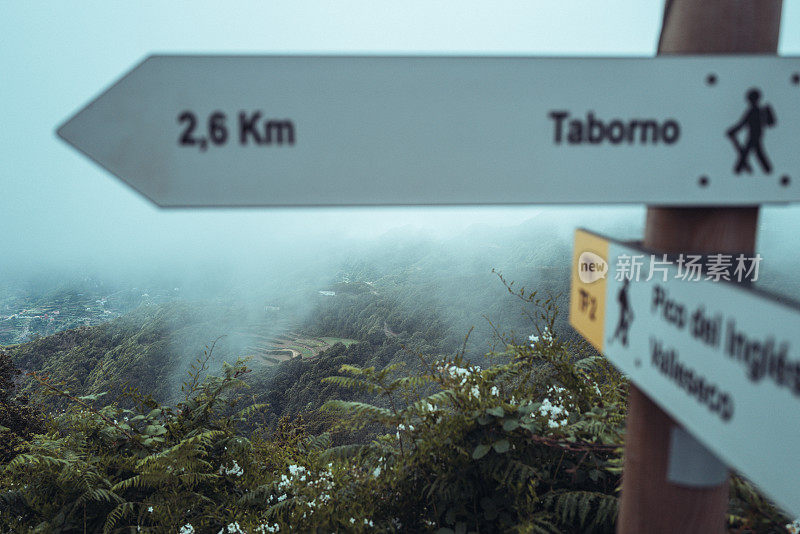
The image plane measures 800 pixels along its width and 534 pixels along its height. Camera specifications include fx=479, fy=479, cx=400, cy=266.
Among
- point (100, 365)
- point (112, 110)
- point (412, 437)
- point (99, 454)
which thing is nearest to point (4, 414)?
point (99, 454)

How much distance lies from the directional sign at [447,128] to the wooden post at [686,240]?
0.08 meters

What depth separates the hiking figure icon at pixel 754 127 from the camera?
0.86 m

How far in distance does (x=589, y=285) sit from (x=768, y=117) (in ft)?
1.51

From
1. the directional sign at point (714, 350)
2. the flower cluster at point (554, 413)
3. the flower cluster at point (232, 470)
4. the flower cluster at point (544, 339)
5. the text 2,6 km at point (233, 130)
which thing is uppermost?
the text 2,6 km at point (233, 130)

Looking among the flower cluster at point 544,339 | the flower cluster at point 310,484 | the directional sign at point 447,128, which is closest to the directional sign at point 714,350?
the directional sign at point 447,128

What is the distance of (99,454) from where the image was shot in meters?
2.76

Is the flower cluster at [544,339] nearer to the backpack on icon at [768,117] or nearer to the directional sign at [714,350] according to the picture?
the directional sign at [714,350]

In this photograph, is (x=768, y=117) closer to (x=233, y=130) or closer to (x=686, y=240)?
(x=686, y=240)

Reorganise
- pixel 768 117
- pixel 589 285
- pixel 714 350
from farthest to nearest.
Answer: pixel 589 285 < pixel 768 117 < pixel 714 350

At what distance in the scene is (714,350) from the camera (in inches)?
28.8

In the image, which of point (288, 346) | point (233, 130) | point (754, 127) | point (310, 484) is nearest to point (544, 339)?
point (310, 484)

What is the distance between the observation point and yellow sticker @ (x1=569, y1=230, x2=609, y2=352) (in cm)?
105

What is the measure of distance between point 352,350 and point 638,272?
31.0 m

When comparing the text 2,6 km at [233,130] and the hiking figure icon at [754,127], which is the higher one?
the hiking figure icon at [754,127]
